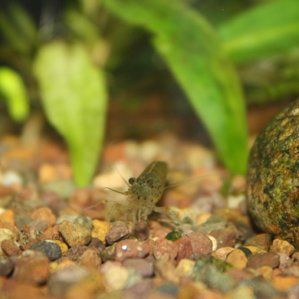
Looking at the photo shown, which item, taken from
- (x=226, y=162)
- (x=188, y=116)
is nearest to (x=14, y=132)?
(x=188, y=116)

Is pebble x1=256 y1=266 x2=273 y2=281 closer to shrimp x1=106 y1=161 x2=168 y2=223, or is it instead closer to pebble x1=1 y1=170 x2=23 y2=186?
shrimp x1=106 y1=161 x2=168 y2=223

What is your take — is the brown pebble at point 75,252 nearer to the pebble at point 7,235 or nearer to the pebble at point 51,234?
the pebble at point 51,234

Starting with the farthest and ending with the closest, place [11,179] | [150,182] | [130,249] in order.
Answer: [11,179] → [150,182] → [130,249]

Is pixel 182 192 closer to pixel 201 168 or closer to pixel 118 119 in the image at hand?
pixel 201 168

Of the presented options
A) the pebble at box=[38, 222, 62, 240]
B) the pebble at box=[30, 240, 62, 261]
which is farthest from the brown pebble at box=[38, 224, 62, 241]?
the pebble at box=[30, 240, 62, 261]

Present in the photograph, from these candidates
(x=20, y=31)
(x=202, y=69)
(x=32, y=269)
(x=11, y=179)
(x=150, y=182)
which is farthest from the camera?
(x=20, y=31)

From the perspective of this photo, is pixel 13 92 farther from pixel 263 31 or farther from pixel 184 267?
pixel 184 267

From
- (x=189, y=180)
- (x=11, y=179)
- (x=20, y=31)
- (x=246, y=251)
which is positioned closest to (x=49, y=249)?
(x=246, y=251)
